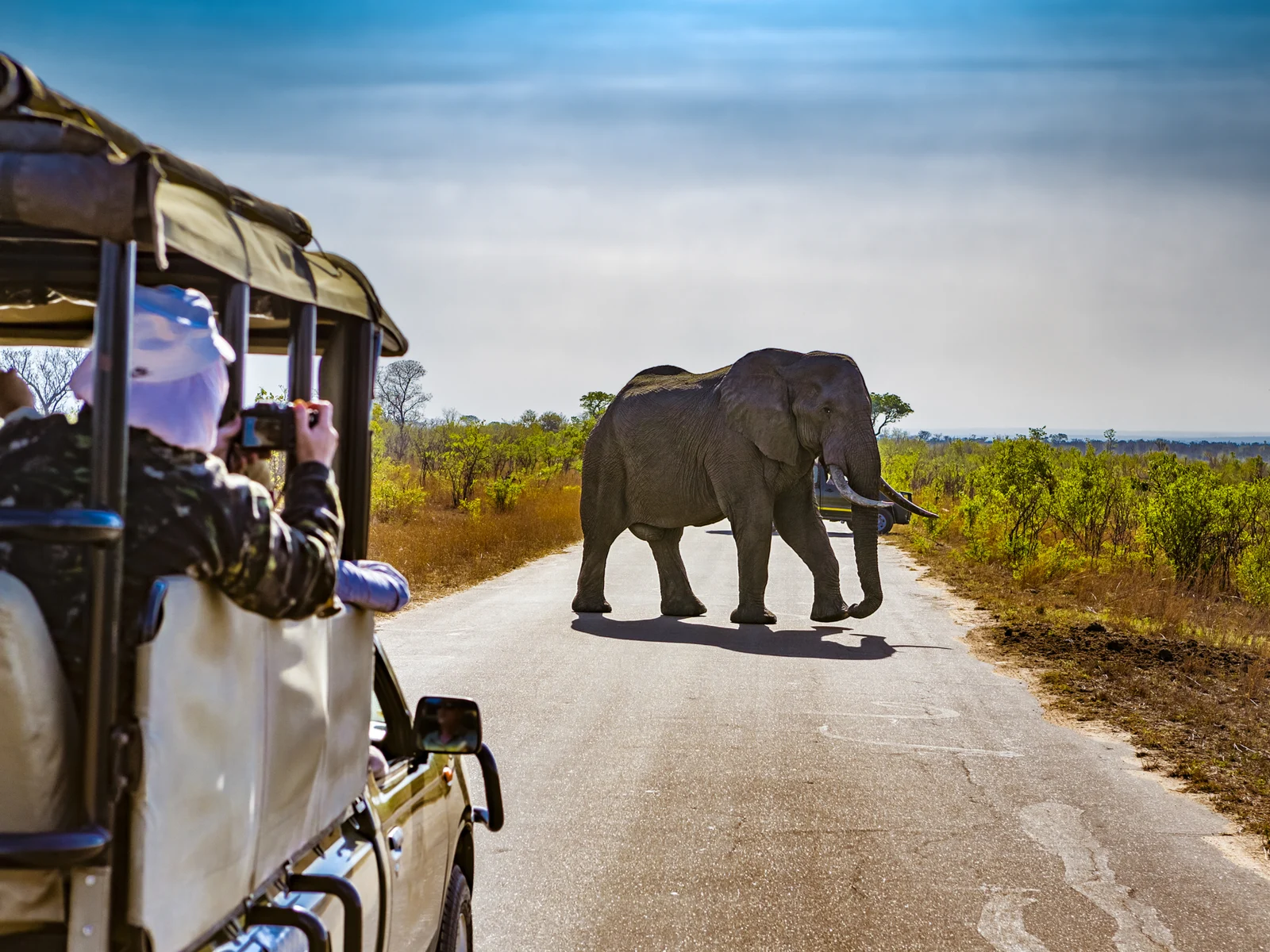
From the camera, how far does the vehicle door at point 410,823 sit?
3.28m

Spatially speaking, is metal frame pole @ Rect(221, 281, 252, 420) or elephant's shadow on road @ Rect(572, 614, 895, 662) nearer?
metal frame pole @ Rect(221, 281, 252, 420)

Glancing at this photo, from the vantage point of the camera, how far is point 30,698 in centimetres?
202

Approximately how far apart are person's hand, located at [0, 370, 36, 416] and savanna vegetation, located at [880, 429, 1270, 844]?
6039 millimetres

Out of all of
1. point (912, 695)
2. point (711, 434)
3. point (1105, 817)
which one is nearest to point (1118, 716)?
point (912, 695)

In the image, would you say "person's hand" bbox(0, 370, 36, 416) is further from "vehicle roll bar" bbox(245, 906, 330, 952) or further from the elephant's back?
the elephant's back

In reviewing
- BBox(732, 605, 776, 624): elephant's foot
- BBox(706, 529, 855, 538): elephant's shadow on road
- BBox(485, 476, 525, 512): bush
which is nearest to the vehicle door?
BBox(732, 605, 776, 624): elephant's foot

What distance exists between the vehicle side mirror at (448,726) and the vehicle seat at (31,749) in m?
1.30

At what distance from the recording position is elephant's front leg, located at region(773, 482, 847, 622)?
48.5ft

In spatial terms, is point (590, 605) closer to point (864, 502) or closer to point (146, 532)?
point (864, 502)

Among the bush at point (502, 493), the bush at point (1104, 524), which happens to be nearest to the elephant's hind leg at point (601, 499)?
the bush at point (1104, 524)

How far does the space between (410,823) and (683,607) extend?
1212 centimetres

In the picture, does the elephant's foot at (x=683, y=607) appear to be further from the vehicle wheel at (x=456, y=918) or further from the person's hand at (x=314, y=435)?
the person's hand at (x=314, y=435)

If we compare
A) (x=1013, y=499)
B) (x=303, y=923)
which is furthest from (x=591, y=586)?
(x=303, y=923)

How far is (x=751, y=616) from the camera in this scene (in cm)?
1456
